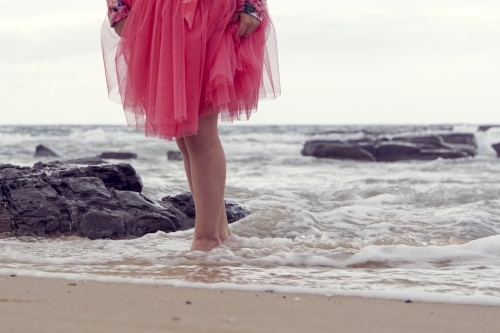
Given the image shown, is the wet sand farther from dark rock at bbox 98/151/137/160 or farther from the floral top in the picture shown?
dark rock at bbox 98/151/137/160

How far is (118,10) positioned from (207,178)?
0.86 m

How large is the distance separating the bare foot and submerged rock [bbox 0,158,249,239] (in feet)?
2.79

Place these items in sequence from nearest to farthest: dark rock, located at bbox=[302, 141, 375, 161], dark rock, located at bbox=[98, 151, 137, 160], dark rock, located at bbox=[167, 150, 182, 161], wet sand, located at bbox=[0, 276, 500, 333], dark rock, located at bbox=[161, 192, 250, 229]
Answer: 1. wet sand, located at bbox=[0, 276, 500, 333]
2. dark rock, located at bbox=[161, 192, 250, 229]
3. dark rock, located at bbox=[167, 150, 182, 161]
4. dark rock, located at bbox=[98, 151, 137, 160]
5. dark rock, located at bbox=[302, 141, 375, 161]

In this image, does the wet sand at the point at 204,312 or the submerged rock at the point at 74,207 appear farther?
the submerged rock at the point at 74,207

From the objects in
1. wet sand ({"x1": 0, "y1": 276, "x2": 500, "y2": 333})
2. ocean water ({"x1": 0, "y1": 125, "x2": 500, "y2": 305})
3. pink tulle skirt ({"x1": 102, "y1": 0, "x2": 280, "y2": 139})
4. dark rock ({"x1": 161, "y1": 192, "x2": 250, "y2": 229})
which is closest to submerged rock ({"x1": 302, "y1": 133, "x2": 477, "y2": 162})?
ocean water ({"x1": 0, "y1": 125, "x2": 500, "y2": 305})

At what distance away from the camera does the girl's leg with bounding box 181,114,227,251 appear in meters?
3.04

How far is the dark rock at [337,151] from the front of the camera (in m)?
16.5

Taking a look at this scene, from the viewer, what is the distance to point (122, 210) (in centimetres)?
408

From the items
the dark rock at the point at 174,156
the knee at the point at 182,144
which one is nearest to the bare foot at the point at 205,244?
the knee at the point at 182,144

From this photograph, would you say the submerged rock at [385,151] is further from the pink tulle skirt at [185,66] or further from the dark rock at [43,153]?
the pink tulle skirt at [185,66]

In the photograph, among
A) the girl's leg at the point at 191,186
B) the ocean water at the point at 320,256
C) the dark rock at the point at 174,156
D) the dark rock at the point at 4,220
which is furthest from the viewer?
the dark rock at the point at 174,156

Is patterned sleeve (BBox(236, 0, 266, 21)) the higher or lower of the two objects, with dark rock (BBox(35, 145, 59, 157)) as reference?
higher

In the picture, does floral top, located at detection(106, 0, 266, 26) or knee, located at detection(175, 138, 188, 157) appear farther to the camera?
knee, located at detection(175, 138, 188, 157)

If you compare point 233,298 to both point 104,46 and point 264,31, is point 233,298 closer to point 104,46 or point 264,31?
point 264,31
